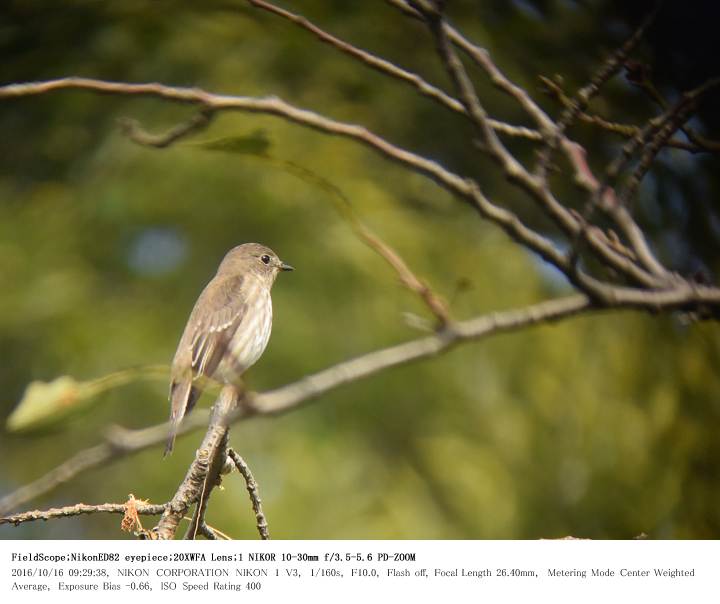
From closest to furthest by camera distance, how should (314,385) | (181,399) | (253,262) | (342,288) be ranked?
(314,385)
(181,399)
(253,262)
(342,288)

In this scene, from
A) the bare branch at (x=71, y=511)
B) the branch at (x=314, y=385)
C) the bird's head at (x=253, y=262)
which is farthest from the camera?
the bird's head at (x=253, y=262)

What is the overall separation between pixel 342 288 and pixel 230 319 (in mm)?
389

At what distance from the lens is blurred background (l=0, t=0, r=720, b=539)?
4.42 ft

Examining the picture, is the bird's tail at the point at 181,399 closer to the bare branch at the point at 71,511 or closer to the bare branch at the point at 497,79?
the bare branch at the point at 71,511

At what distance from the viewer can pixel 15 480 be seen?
4.95 ft

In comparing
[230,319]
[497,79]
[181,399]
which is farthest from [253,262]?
[497,79]

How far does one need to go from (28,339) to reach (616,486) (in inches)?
45.0

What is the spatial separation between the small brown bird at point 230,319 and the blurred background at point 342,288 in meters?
0.12

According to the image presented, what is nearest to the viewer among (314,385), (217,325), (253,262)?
(314,385)

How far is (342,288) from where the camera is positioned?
5.95 feet

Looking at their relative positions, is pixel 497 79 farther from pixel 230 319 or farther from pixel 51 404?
pixel 230 319

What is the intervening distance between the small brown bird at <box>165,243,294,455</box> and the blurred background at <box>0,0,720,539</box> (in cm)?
12

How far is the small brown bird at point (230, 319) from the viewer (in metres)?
1.37

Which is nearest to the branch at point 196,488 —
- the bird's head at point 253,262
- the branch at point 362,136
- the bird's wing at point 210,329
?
the bird's wing at point 210,329
